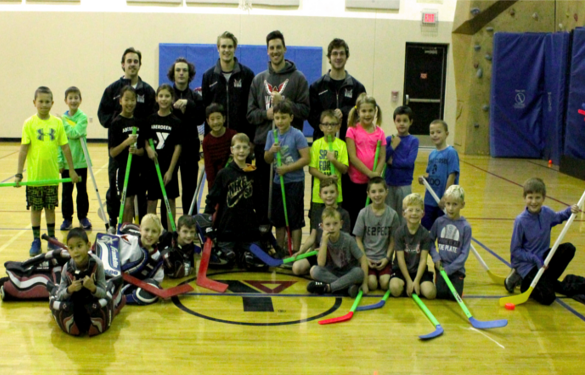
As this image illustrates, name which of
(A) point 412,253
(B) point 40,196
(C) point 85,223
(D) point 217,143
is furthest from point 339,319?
(C) point 85,223

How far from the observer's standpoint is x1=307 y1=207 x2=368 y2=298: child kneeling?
4.31 meters

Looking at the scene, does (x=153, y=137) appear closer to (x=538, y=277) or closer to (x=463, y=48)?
(x=538, y=277)

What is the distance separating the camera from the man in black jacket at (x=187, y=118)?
5359 millimetres

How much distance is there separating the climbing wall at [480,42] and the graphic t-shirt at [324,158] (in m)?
7.99

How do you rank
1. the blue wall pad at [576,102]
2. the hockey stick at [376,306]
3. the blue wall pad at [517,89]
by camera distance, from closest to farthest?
the hockey stick at [376,306]
the blue wall pad at [576,102]
the blue wall pad at [517,89]

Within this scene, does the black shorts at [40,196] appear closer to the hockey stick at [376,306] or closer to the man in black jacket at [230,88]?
the man in black jacket at [230,88]

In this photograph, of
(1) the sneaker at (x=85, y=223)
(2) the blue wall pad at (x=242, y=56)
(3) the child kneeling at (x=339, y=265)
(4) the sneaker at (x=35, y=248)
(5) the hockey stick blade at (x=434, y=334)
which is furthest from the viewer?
(2) the blue wall pad at (x=242, y=56)

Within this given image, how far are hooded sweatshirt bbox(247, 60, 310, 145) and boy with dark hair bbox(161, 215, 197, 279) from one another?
106 cm

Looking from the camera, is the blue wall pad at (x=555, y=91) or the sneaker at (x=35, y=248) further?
the blue wall pad at (x=555, y=91)

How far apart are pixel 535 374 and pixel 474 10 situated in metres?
9.78

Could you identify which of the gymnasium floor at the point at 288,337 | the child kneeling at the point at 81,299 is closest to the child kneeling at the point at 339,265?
the gymnasium floor at the point at 288,337

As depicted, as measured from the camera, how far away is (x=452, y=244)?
14.4 ft

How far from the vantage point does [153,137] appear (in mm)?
5270

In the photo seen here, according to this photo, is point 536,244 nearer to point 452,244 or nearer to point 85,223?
point 452,244
